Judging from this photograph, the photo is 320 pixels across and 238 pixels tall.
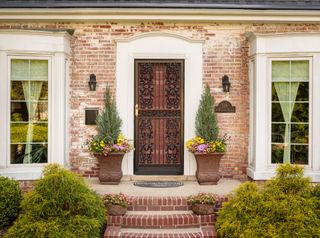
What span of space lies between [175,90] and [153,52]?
953 millimetres

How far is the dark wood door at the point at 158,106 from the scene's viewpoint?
930 cm

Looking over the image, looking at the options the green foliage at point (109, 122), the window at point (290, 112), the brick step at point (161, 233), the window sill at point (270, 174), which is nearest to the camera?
the brick step at point (161, 233)

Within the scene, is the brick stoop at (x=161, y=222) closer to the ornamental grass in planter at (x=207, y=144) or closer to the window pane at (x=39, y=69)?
the ornamental grass in planter at (x=207, y=144)

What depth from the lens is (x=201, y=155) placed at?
8.62 m

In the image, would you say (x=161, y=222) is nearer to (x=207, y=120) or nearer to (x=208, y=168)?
(x=208, y=168)

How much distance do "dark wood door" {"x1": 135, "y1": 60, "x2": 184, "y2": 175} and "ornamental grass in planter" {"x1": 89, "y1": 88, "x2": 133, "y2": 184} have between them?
22.7 inches

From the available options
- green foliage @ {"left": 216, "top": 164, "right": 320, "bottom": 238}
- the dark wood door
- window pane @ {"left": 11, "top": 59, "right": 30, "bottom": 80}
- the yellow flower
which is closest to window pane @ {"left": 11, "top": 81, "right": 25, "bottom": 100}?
window pane @ {"left": 11, "top": 59, "right": 30, "bottom": 80}

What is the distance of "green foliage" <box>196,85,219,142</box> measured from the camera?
29.1 feet

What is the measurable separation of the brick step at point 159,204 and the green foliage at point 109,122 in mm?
1798

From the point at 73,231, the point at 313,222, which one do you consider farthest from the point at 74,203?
the point at 313,222

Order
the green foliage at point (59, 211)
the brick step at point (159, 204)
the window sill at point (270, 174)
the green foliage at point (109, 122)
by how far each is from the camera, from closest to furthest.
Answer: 1. the green foliage at point (59, 211)
2. the brick step at point (159, 204)
3. the window sill at point (270, 174)
4. the green foliage at point (109, 122)

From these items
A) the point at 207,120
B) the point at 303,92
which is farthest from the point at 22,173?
the point at 303,92

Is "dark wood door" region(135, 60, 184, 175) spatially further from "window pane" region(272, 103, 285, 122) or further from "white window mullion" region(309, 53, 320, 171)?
"white window mullion" region(309, 53, 320, 171)

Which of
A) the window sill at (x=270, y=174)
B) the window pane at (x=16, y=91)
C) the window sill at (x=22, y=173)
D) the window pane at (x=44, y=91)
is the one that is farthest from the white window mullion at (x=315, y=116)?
the window pane at (x=16, y=91)
